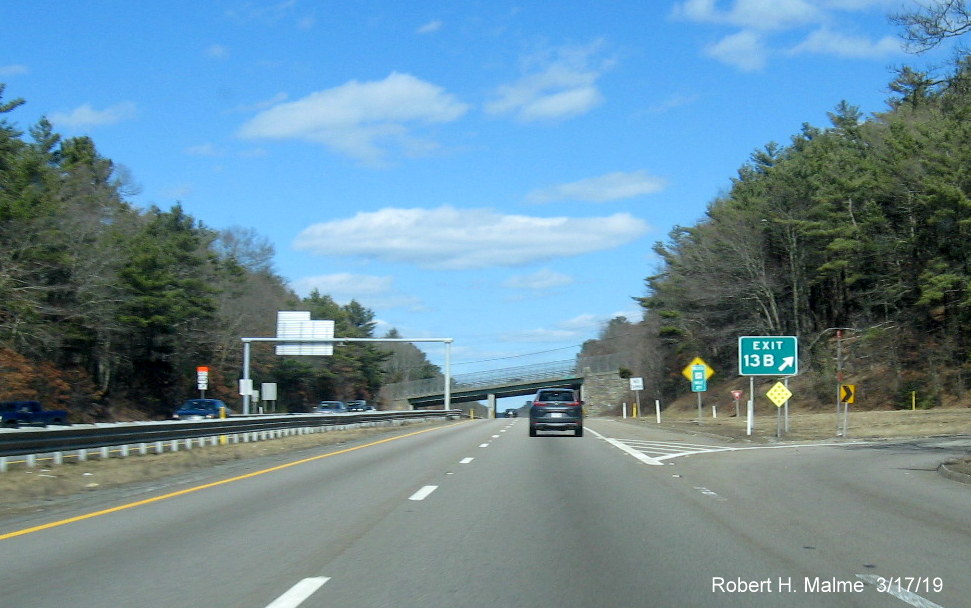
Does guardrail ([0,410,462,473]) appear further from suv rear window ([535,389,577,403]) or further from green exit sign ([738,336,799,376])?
green exit sign ([738,336,799,376])

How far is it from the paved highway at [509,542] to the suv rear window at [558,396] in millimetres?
16968

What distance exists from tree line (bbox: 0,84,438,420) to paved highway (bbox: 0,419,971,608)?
3272 centimetres

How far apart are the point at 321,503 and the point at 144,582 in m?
5.63

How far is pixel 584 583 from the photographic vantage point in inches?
316

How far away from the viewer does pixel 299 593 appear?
7621mm

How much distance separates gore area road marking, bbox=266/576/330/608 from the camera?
725 cm

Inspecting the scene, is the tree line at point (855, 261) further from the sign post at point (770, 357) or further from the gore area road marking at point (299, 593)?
the gore area road marking at point (299, 593)

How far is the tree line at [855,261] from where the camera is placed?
4728 cm

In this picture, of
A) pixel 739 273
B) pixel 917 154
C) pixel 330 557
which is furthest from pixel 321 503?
pixel 739 273

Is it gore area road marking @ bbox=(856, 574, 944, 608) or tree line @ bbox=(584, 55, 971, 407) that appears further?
tree line @ bbox=(584, 55, 971, 407)

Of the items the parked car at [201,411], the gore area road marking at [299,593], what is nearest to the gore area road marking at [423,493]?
the gore area road marking at [299,593]

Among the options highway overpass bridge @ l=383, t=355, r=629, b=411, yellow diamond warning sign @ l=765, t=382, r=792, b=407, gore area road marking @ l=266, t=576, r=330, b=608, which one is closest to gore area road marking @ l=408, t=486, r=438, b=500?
gore area road marking @ l=266, t=576, r=330, b=608

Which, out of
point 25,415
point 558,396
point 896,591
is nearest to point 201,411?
point 25,415

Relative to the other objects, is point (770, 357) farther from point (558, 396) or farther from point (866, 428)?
point (558, 396)
